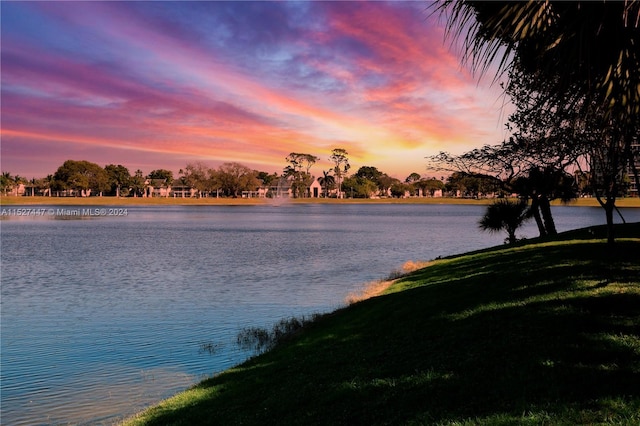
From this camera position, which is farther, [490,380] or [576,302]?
[576,302]

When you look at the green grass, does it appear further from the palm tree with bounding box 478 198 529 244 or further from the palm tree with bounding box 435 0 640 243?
the palm tree with bounding box 478 198 529 244

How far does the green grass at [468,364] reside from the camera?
7.36 metres

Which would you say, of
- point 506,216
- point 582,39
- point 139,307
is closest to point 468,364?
point 582,39

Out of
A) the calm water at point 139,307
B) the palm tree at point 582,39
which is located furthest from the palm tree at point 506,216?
the palm tree at point 582,39

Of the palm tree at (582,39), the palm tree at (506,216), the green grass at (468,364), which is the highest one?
the palm tree at (582,39)

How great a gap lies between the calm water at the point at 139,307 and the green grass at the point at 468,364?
347 centimetres

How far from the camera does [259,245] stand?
58.6m

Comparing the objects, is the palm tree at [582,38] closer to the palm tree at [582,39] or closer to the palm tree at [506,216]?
the palm tree at [582,39]

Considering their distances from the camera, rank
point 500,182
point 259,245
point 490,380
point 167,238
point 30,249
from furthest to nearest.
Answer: point 167,238, point 259,245, point 30,249, point 500,182, point 490,380

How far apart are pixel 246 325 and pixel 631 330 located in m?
15.9

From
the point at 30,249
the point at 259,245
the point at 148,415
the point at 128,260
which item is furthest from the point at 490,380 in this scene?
the point at 30,249

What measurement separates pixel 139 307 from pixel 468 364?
21.1 metres

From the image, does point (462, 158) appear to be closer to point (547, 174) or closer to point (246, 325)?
point (547, 174)

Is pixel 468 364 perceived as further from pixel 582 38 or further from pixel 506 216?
pixel 506 216
